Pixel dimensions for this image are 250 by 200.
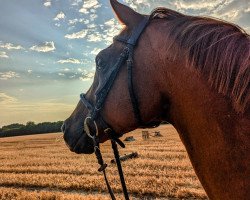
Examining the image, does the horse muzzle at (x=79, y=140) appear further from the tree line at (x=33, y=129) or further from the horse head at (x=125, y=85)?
the tree line at (x=33, y=129)

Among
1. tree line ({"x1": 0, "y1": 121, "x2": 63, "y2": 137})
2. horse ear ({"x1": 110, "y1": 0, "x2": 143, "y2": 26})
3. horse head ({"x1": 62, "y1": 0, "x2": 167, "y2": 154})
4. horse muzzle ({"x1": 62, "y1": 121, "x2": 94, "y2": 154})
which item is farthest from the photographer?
tree line ({"x1": 0, "y1": 121, "x2": 63, "y2": 137})

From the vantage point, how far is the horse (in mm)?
1843

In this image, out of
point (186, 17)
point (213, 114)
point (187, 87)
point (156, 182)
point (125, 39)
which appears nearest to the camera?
point (213, 114)

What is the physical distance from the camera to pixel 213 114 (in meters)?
1.94

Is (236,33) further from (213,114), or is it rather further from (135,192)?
(135,192)

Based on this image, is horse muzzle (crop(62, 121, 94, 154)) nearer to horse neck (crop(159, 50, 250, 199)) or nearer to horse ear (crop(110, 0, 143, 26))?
horse neck (crop(159, 50, 250, 199))

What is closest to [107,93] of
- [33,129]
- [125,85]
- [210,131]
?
[125,85]

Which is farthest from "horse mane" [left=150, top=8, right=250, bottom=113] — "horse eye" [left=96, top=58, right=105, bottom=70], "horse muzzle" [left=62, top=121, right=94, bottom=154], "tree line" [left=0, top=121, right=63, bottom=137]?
"tree line" [left=0, top=121, right=63, bottom=137]

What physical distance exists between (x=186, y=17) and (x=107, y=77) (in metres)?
0.68

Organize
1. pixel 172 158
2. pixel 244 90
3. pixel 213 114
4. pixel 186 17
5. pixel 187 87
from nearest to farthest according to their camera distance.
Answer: pixel 244 90 → pixel 213 114 → pixel 187 87 → pixel 186 17 → pixel 172 158

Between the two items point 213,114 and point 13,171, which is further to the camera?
point 13,171

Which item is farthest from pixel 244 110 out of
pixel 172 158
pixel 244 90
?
pixel 172 158

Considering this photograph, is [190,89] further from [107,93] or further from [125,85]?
[107,93]

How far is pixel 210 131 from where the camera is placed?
1.96m
